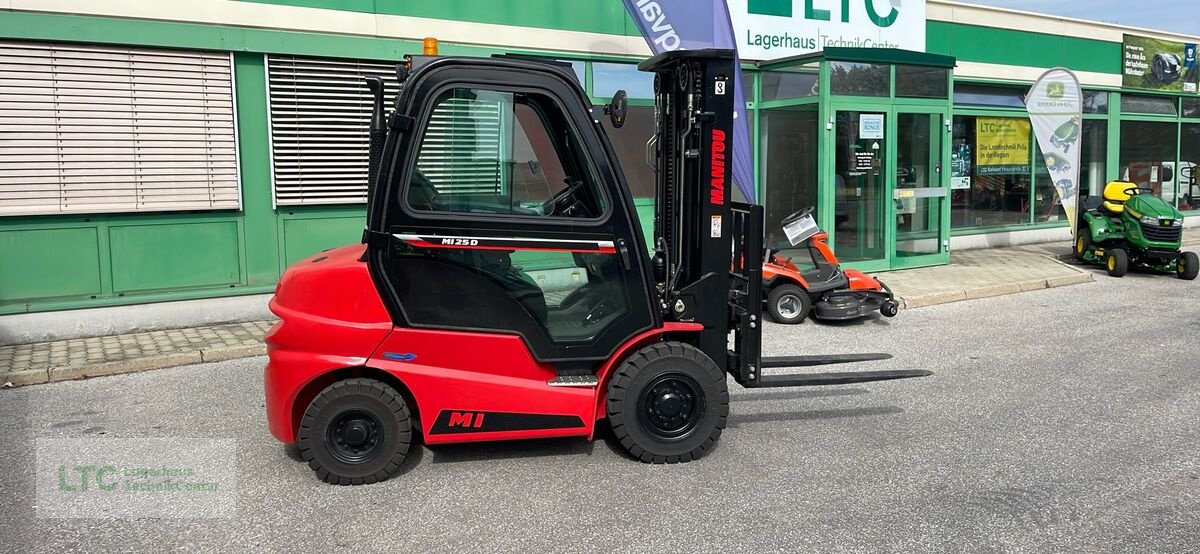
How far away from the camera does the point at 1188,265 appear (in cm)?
1227

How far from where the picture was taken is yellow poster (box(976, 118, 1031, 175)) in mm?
15578

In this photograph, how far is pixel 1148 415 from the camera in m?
5.93

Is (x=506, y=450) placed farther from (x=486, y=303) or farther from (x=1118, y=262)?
(x=1118, y=262)

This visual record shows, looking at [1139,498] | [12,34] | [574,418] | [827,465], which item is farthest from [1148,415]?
[12,34]

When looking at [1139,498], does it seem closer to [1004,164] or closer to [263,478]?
[263,478]

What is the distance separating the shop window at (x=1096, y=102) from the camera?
17.0 m

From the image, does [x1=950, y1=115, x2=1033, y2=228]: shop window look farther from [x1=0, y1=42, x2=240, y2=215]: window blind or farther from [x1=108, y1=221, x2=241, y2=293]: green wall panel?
[x1=0, y1=42, x2=240, y2=215]: window blind

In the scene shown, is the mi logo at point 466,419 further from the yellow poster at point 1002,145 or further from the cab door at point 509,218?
the yellow poster at point 1002,145

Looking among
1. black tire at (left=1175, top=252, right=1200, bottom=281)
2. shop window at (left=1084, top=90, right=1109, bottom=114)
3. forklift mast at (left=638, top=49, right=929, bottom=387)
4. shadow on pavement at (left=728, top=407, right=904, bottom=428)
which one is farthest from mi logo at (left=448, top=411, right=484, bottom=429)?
shop window at (left=1084, top=90, right=1109, bottom=114)

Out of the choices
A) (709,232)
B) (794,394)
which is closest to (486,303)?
(709,232)

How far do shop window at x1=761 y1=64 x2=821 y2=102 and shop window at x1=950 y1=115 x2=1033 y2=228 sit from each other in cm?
408

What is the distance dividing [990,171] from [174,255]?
13.1 m

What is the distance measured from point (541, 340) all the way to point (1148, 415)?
4130 mm

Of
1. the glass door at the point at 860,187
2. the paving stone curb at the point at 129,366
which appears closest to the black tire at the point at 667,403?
the paving stone curb at the point at 129,366
